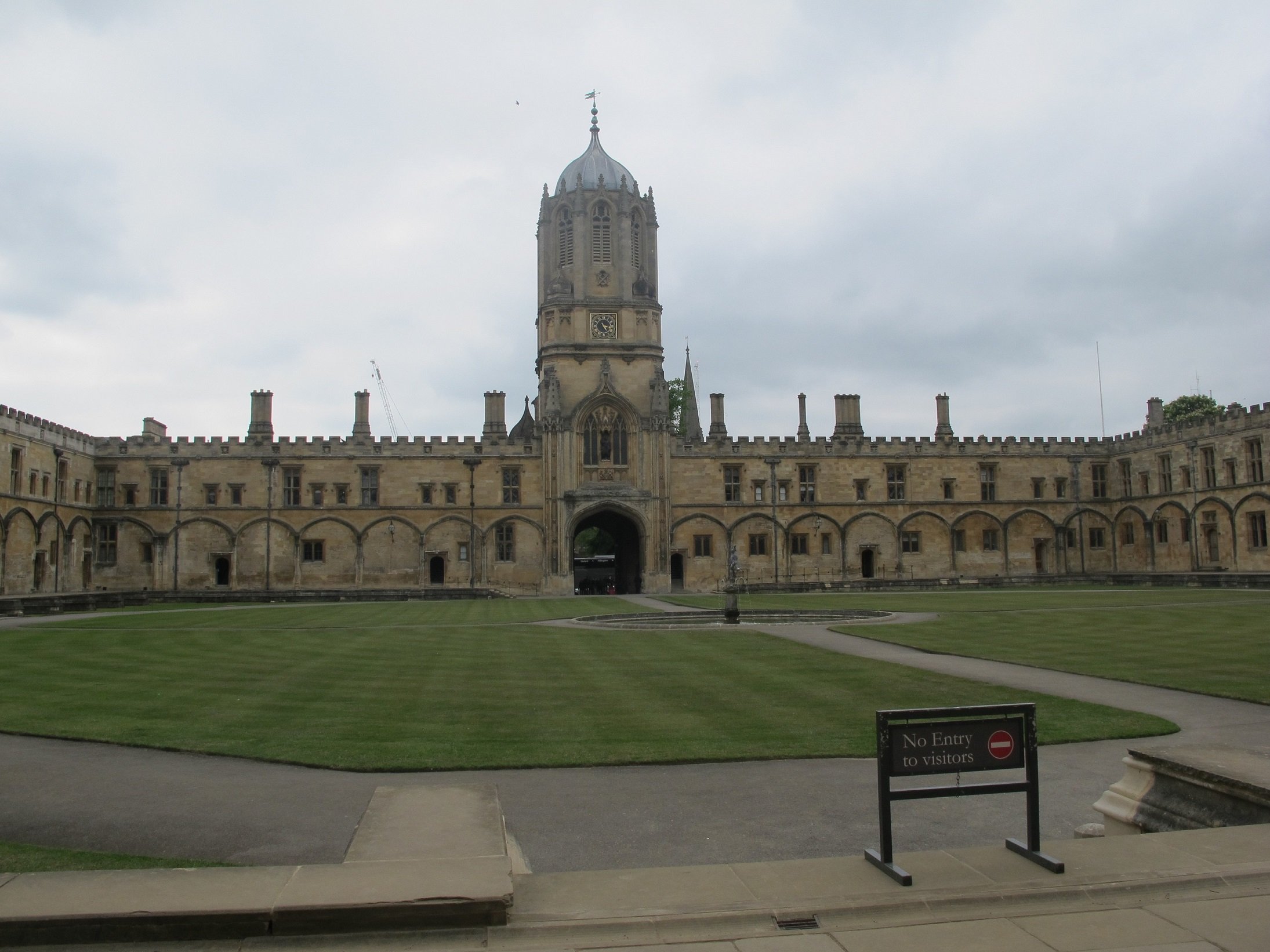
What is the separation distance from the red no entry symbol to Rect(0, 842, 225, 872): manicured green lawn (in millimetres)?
5203

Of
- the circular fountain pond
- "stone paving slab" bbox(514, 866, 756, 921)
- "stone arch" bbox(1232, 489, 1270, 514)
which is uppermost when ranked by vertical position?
"stone arch" bbox(1232, 489, 1270, 514)

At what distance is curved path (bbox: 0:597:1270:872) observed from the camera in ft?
24.4

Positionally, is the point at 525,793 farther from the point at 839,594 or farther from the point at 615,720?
the point at 839,594

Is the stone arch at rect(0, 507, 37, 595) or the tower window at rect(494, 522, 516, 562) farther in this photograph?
the tower window at rect(494, 522, 516, 562)

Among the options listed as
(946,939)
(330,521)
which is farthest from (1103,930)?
(330,521)

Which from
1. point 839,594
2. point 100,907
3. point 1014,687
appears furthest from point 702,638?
point 839,594

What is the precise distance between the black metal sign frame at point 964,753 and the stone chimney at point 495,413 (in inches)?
1948

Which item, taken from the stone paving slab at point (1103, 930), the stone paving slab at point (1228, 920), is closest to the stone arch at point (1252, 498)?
the stone paving slab at point (1228, 920)

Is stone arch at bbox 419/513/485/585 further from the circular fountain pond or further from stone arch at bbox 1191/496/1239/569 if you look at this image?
stone arch at bbox 1191/496/1239/569

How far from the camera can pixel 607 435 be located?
173ft

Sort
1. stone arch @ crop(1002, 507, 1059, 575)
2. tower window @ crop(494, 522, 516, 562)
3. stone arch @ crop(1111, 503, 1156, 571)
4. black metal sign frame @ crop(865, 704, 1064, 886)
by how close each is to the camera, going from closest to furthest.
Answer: black metal sign frame @ crop(865, 704, 1064, 886) → tower window @ crop(494, 522, 516, 562) → stone arch @ crop(1111, 503, 1156, 571) → stone arch @ crop(1002, 507, 1059, 575)

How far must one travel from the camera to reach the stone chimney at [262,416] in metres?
52.6

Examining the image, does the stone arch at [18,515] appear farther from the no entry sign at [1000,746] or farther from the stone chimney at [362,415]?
the no entry sign at [1000,746]

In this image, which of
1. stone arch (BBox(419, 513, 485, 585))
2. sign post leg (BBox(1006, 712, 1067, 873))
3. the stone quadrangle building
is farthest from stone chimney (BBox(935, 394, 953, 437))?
sign post leg (BBox(1006, 712, 1067, 873))
